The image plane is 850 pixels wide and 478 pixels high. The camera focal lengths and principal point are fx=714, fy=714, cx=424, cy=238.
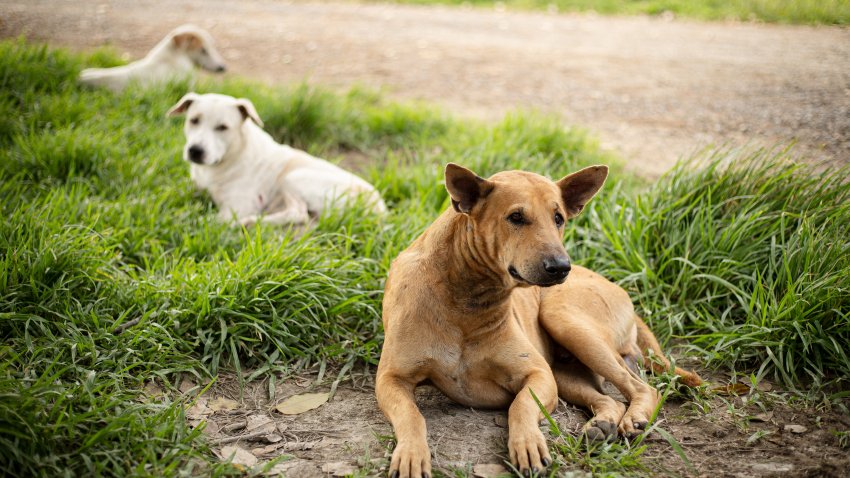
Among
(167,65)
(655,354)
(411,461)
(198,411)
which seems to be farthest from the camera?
(167,65)

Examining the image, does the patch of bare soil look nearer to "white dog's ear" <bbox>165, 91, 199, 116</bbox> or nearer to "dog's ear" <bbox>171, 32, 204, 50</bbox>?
"white dog's ear" <bbox>165, 91, 199, 116</bbox>

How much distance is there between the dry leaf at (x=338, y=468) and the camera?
278cm

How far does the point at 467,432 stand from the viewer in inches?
121

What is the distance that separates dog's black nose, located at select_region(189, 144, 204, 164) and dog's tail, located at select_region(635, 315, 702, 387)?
314 cm

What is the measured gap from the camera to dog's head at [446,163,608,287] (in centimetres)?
275

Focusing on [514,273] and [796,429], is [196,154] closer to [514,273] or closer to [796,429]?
[514,273]

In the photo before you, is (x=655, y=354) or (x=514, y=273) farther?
(x=655, y=354)

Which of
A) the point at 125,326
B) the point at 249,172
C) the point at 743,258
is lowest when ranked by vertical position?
the point at 125,326

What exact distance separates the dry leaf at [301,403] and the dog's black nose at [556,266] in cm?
131

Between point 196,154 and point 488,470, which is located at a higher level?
point 196,154

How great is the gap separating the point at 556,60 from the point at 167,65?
471cm

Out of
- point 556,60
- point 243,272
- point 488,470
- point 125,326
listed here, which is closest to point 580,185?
point 488,470

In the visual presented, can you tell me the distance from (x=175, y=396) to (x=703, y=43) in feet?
28.6

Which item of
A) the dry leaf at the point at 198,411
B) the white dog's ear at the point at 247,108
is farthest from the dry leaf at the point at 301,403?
the white dog's ear at the point at 247,108
